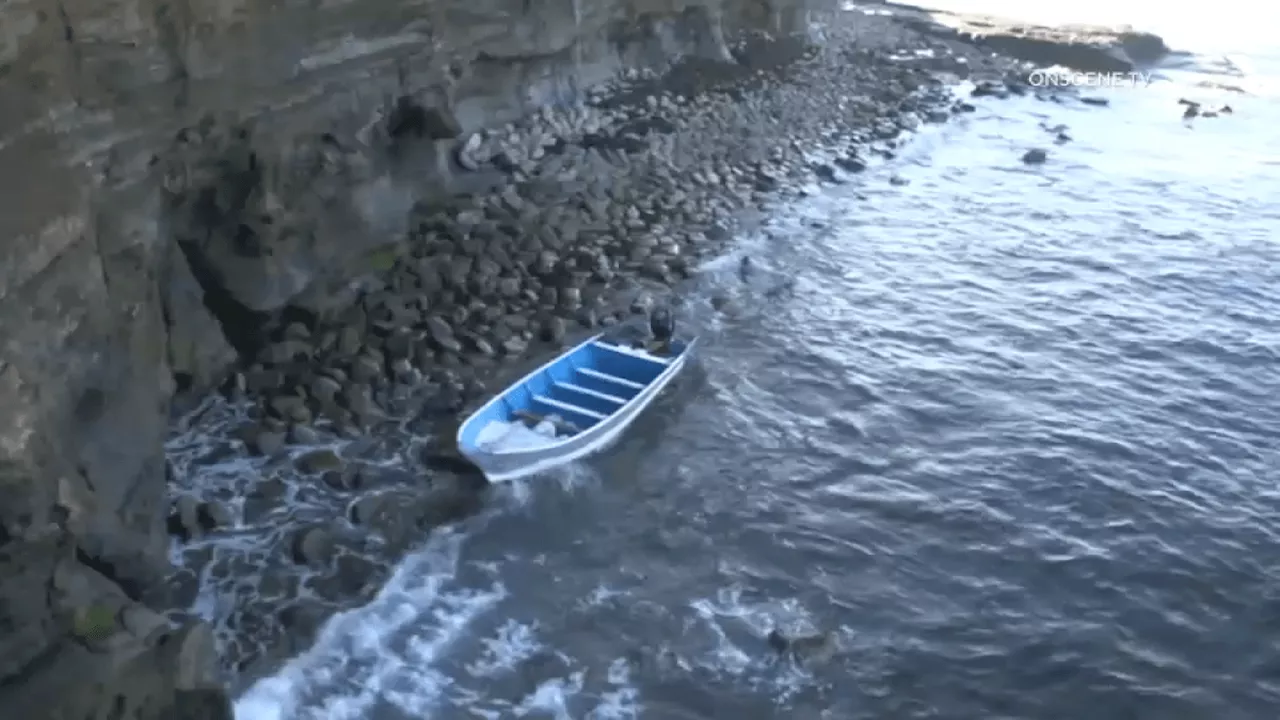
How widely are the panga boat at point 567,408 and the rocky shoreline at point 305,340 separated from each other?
1.83 feet

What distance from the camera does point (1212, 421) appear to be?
1808 cm

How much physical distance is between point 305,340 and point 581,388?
13.3 ft

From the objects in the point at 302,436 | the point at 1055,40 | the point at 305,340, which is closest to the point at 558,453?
the point at 302,436

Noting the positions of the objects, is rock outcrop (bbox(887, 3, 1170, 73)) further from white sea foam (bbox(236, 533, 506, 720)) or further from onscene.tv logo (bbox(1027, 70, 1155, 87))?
white sea foam (bbox(236, 533, 506, 720))

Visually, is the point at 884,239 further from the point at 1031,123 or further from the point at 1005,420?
the point at 1031,123

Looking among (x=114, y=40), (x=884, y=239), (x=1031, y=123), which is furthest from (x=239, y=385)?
(x=1031, y=123)

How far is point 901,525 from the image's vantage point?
15.1 m

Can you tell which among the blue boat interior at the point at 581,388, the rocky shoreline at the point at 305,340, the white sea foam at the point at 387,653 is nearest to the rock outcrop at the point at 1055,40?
the rocky shoreline at the point at 305,340

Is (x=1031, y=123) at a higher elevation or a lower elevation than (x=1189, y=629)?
higher

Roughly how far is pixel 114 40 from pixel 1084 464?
45.7 feet

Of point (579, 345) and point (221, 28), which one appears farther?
point (579, 345)

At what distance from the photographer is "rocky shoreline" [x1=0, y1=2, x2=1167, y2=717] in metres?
10.2

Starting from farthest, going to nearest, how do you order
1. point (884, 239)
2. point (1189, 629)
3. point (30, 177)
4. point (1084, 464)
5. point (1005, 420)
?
1. point (884, 239)
2. point (1005, 420)
3. point (1084, 464)
4. point (1189, 629)
5. point (30, 177)

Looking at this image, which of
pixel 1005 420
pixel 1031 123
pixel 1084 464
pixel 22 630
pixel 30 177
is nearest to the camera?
pixel 22 630
